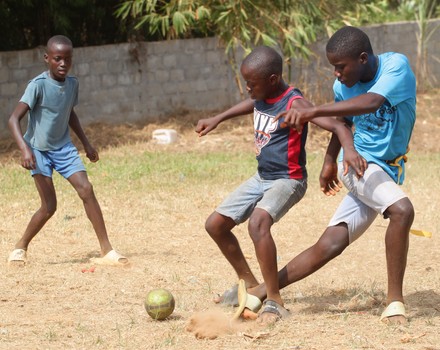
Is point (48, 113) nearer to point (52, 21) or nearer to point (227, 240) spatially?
point (227, 240)

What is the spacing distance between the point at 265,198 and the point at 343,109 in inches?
31.6

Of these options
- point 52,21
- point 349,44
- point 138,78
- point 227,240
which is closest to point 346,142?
A: point 349,44

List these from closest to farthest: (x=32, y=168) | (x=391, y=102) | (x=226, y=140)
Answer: (x=391, y=102) → (x=32, y=168) → (x=226, y=140)

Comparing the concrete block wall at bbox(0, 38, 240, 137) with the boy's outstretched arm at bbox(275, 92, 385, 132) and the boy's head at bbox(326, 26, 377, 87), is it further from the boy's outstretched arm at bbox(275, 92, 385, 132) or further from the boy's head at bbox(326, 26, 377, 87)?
the boy's outstretched arm at bbox(275, 92, 385, 132)

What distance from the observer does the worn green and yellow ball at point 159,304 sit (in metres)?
5.51

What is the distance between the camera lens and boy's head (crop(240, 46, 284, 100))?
219 inches

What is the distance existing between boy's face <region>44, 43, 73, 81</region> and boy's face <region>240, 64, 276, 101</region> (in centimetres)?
194

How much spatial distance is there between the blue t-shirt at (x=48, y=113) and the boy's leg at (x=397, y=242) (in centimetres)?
298

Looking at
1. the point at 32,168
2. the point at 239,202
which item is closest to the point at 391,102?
the point at 239,202

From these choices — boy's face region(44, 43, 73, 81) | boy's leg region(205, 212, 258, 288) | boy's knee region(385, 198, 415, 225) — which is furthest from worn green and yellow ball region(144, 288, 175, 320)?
boy's face region(44, 43, 73, 81)

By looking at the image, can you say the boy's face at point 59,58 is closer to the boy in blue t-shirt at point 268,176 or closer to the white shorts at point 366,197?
the boy in blue t-shirt at point 268,176

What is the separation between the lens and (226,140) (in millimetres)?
13844

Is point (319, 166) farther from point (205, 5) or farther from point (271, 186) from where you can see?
point (271, 186)

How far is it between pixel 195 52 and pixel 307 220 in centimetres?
721
